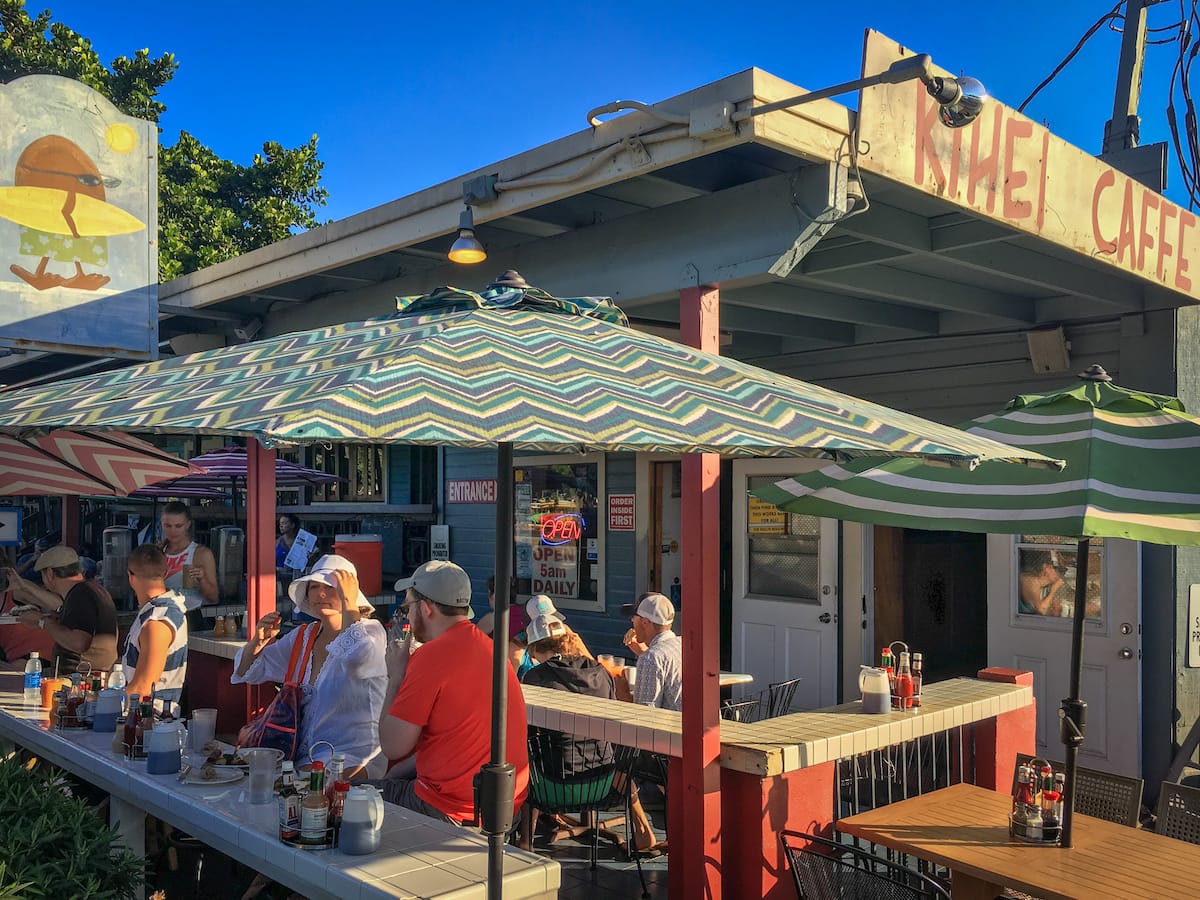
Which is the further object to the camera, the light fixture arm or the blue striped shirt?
the blue striped shirt

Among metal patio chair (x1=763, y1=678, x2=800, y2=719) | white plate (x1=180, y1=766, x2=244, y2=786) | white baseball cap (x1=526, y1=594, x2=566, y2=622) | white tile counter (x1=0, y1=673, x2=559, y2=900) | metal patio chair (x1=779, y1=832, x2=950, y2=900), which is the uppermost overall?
white baseball cap (x1=526, y1=594, x2=566, y2=622)

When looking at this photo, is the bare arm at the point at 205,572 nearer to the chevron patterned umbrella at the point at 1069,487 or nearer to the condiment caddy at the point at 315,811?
the condiment caddy at the point at 315,811

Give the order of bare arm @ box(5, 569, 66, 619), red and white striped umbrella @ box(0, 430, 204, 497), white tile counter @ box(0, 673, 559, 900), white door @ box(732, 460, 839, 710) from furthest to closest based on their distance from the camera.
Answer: white door @ box(732, 460, 839, 710) → bare arm @ box(5, 569, 66, 619) → red and white striped umbrella @ box(0, 430, 204, 497) → white tile counter @ box(0, 673, 559, 900)

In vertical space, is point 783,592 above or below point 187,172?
below

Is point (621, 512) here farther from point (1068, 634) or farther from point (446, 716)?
point (446, 716)

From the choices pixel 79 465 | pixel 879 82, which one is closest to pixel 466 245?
pixel 879 82

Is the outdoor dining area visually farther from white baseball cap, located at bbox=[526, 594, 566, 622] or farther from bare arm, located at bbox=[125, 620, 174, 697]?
white baseball cap, located at bbox=[526, 594, 566, 622]

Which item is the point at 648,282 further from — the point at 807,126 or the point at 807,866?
the point at 807,866

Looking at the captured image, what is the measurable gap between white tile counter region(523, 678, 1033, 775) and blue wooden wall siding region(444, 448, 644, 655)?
405 cm

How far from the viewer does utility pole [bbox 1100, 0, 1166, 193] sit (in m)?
7.84

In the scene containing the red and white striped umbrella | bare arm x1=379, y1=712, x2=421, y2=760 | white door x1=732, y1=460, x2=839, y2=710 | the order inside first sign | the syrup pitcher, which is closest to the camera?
the syrup pitcher

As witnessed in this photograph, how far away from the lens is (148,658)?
5000mm

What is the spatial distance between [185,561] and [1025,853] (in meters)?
6.05

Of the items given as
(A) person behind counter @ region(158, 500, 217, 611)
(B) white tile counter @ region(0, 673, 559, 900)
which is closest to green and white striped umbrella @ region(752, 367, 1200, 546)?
(B) white tile counter @ region(0, 673, 559, 900)
